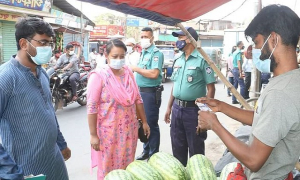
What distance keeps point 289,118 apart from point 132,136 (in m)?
1.99

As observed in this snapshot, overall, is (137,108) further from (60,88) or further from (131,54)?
(60,88)

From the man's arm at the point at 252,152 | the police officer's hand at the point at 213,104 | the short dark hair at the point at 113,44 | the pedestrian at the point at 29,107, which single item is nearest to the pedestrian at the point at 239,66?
the short dark hair at the point at 113,44

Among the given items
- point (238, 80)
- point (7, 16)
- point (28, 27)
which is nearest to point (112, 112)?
point (28, 27)

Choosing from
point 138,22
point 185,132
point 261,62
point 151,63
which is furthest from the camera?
point 138,22

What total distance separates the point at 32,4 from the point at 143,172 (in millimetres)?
12355

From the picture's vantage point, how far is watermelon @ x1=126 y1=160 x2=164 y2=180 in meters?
1.82

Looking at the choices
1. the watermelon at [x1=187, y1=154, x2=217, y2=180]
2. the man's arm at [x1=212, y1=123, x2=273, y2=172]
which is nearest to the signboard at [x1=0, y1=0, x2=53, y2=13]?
the watermelon at [x1=187, y1=154, x2=217, y2=180]

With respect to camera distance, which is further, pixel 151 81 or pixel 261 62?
pixel 151 81

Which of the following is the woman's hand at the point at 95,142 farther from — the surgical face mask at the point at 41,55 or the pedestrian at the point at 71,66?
the pedestrian at the point at 71,66

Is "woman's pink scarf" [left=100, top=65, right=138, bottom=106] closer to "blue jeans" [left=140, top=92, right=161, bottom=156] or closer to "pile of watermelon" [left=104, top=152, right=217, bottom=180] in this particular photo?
"pile of watermelon" [left=104, top=152, right=217, bottom=180]

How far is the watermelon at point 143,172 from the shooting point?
182cm

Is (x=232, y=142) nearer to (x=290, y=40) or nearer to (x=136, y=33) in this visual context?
(x=290, y=40)

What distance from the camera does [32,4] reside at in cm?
1254

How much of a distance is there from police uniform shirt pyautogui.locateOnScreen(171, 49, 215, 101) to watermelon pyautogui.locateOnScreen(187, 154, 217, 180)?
1472 mm
